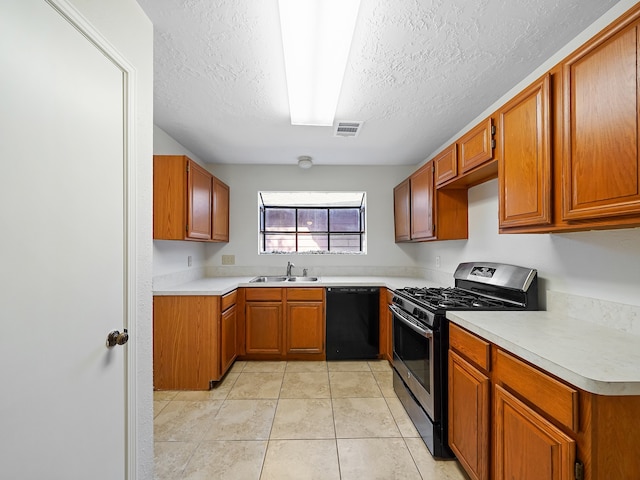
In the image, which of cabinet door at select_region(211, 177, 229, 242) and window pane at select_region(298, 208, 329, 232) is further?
window pane at select_region(298, 208, 329, 232)

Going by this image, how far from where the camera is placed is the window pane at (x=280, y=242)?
3965mm

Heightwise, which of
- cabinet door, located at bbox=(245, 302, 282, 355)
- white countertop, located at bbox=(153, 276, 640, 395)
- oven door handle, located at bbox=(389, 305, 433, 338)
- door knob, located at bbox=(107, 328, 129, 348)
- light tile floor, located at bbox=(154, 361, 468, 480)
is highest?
door knob, located at bbox=(107, 328, 129, 348)

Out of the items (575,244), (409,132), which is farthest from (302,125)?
(575,244)

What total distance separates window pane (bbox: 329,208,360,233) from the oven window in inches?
73.6

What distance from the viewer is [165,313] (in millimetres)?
2457

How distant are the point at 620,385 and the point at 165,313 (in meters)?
2.80

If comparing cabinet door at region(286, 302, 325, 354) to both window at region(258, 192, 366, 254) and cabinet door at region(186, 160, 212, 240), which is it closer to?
window at region(258, 192, 366, 254)

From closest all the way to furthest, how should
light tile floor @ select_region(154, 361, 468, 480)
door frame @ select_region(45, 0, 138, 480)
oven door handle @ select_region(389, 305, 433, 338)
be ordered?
door frame @ select_region(45, 0, 138, 480) → light tile floor @ select_region(154, 361, 468, 480) → oven door handle @ select_region(389, 305, 433, 338)

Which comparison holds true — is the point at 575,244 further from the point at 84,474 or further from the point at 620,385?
the point at 84,474

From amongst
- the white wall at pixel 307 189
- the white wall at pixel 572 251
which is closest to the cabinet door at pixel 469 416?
the white wall at pixel 572 251

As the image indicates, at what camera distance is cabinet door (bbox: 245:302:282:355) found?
3.06 m

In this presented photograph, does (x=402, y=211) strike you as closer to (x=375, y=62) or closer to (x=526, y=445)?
(x=375, y=62)

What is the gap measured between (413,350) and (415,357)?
0.17 feet

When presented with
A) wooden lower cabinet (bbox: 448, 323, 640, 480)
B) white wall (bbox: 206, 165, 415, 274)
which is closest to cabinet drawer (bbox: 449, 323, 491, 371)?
wooden lower cabinet (bbox: 448, 323, 640, 480)
